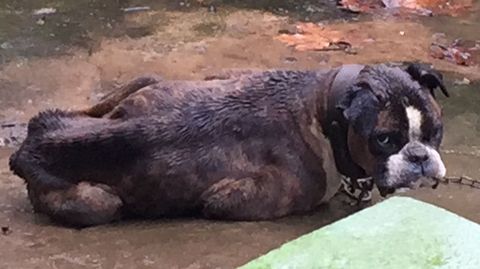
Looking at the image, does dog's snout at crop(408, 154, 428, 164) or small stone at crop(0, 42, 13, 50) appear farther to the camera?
small stone at crop(0, 42, 13, 50)

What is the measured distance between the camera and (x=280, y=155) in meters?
3.69

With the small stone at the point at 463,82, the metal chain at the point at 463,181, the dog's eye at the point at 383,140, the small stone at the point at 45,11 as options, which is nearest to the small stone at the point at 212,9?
the small stone at the point at 45,11

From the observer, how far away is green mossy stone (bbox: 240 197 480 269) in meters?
2.11

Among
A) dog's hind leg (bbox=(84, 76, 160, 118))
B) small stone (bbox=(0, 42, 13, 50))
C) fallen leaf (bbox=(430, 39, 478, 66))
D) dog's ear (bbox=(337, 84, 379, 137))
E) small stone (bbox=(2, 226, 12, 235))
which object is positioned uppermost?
dog's ear (bbox=(337, 84, 379, 137))

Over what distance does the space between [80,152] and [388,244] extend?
1.71 m

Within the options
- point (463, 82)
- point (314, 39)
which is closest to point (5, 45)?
point (314, 39)

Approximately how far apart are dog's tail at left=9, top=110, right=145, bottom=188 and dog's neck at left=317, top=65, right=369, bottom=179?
631mm

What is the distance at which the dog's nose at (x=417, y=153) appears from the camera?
352cm

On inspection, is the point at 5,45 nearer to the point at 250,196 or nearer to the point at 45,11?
the point at 45,11

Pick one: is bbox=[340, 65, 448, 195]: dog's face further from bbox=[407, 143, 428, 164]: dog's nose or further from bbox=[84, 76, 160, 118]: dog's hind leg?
bbox=[84, 76, 160, 118]: dog's hind leg

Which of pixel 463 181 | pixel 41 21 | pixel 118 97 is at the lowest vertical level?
pixel 41 21

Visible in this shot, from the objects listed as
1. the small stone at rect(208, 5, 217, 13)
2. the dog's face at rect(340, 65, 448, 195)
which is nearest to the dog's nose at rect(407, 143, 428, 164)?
the dog's face at rect(340, 65, 448, 195)

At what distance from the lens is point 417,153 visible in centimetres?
352

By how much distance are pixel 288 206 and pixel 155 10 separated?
3.08 meters
